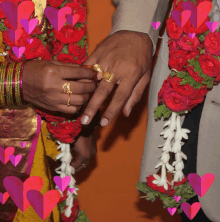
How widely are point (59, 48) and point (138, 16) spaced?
35 centimetres

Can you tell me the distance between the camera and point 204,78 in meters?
0.96

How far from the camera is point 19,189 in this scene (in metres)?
1.11

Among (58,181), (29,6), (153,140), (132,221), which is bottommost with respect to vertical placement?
(132,221)

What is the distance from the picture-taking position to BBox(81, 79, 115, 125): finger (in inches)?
33.4

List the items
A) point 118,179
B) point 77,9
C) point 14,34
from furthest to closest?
1. point 118,179
2. point 77,9
3. point 14,34

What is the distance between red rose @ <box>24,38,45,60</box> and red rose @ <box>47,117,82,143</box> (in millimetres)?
277

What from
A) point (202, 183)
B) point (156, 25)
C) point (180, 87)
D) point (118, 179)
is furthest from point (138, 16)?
point (118, 179)

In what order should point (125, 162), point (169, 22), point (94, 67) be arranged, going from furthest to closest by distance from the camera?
1. point (125, 162)
2. point (169, 22)
3. point (94, 67)

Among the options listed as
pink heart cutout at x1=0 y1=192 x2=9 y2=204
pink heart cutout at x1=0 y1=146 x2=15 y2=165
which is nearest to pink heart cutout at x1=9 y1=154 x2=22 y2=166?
pink heart cutout at x1=0 y1=146 x2=15 y2=165

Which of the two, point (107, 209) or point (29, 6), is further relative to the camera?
point (107, 209)

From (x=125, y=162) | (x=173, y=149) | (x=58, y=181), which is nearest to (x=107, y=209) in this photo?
(x=125, y=162)

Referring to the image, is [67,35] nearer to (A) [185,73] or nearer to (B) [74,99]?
(B) [74,99]

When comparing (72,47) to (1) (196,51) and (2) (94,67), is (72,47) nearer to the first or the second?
(2) (94,67)

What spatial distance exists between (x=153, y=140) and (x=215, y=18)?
0.54m
